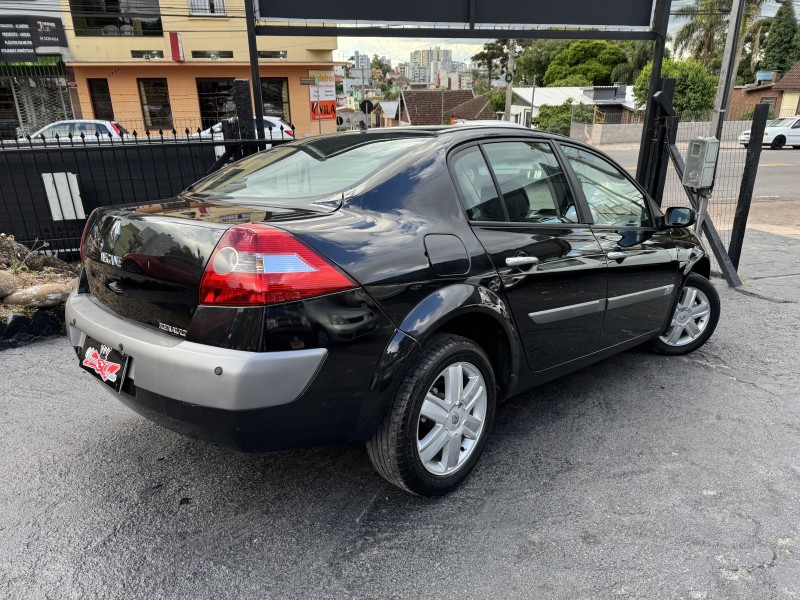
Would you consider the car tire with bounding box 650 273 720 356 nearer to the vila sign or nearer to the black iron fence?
the black iron fence

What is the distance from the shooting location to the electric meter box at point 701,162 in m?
5.59

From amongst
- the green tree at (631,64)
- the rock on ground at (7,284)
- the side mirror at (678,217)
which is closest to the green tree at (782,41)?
the green tree at (631,64)

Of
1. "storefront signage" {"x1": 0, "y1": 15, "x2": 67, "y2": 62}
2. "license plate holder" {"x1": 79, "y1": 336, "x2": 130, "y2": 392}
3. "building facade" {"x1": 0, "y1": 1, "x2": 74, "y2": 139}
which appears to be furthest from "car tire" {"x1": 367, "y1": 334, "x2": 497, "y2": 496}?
"storefront signage" {"x1": 0, "y1": 15, "x2": 67, "y2": 62}

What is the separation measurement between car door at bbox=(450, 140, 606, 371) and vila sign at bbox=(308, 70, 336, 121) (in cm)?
1820

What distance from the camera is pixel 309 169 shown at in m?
2.89

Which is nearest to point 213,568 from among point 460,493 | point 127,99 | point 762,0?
point 460,493

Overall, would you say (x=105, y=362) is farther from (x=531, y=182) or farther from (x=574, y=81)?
(x=574, y=81)

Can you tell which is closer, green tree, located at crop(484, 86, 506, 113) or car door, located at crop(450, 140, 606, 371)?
car door, located at crop(450, 140, 606, 371)

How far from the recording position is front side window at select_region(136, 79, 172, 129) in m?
25.4

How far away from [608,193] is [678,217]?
22.4 inches

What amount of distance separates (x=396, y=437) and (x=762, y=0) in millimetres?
53347

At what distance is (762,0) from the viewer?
42562 millimetres

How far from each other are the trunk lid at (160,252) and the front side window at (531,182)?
1.03 metres

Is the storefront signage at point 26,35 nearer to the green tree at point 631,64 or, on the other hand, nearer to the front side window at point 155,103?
the front side window at point 155,103
